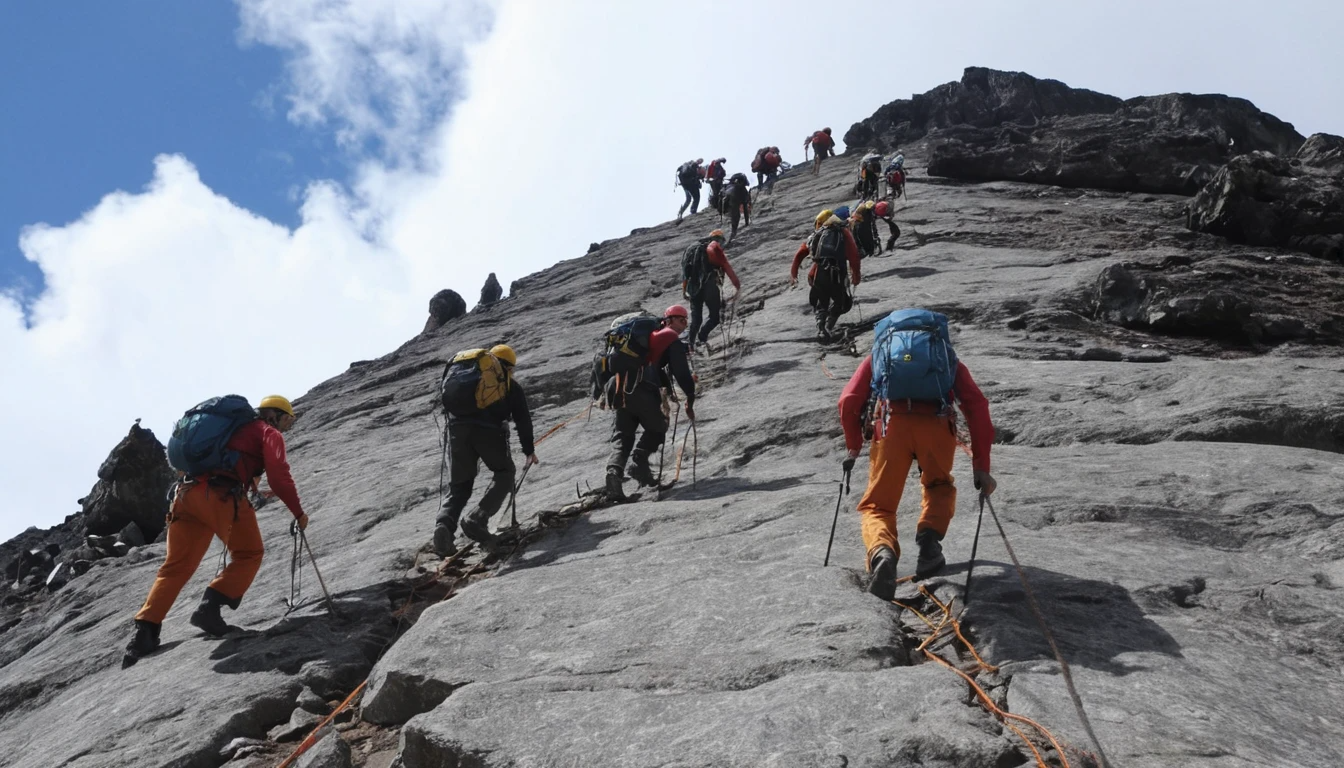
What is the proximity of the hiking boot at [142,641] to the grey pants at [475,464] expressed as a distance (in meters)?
2.64

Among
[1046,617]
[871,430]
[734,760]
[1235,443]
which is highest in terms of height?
[871,430]

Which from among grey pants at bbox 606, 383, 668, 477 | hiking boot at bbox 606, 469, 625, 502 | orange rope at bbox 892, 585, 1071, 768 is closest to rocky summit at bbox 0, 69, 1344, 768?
orange rope at bbox 892, 585, 1071, 768

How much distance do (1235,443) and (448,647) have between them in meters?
7.47

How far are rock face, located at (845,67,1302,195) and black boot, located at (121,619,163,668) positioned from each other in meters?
27.1

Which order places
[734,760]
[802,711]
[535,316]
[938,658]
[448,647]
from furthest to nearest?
[535,316] → [448,647] → [938,658] → [802,711] → [734,760]

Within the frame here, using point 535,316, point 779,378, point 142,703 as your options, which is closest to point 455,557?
point 142,703

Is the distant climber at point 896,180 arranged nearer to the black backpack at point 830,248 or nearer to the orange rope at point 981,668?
the black backpack at point 830,248

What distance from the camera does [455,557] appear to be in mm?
10148

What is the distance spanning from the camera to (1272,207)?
20469 millimetres

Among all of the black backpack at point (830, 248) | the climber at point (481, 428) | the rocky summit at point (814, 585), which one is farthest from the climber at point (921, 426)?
the black backpack at point (830, 248)

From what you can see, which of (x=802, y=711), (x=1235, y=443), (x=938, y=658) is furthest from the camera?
(x=1235, y=443)

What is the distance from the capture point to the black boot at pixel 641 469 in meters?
10.9

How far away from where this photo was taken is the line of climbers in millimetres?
6680

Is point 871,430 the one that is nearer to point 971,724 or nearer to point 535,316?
point 971,724
